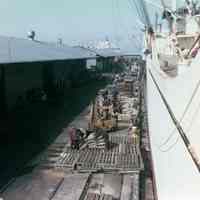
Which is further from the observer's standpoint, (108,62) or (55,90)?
(108,62)

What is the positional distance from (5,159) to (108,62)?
62.5 metres

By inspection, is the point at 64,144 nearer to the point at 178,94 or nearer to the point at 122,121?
the point at 122,121

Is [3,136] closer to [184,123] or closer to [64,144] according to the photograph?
[64,144]

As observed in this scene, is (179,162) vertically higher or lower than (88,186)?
higher

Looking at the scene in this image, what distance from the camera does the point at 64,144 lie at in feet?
62.5

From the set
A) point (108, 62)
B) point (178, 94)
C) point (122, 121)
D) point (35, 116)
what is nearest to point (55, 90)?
point (35, 116)

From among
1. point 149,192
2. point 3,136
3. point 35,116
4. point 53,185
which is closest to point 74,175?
point 53,185

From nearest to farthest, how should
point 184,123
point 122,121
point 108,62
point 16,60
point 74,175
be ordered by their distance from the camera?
1. point 184,123
2. point 74,175
3. point 16,60
4. point 122,121
5. point 108,62

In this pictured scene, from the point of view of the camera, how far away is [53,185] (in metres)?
13.3

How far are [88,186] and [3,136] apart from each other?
29.0 ft

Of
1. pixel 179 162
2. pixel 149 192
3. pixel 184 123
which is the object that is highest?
pixel 184 123

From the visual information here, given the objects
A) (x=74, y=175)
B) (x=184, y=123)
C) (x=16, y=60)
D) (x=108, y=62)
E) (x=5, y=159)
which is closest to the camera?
(x=184, y=123)

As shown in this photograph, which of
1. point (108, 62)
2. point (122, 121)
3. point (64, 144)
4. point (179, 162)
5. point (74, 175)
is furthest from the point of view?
point (108, 62)

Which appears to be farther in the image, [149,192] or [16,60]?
[16,60]
